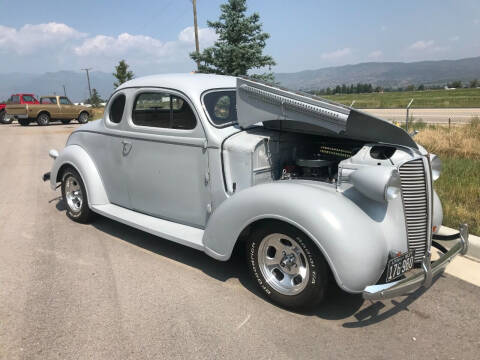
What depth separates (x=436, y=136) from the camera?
882 centimetres

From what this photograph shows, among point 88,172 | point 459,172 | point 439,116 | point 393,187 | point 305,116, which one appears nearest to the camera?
point 393,187

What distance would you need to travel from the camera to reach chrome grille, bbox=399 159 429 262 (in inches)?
116

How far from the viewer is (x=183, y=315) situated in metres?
3.07

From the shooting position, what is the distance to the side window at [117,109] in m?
4.50

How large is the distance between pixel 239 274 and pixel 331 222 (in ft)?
4.51

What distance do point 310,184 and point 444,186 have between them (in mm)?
3383

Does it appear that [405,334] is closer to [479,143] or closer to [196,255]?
[196,255]

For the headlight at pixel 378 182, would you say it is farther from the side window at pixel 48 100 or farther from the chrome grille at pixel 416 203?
the side window at pixel 48 100

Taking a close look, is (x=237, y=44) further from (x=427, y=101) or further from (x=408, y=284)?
(x=427, y=101)

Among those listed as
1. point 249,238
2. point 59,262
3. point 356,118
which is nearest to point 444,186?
point 356,118

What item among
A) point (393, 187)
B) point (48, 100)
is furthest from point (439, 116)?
point (48, 100)

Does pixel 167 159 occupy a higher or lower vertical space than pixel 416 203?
higher

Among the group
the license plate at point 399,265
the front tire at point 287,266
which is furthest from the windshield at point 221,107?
the license plate at point 399,265

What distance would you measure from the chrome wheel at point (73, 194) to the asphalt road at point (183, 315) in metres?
0.94
